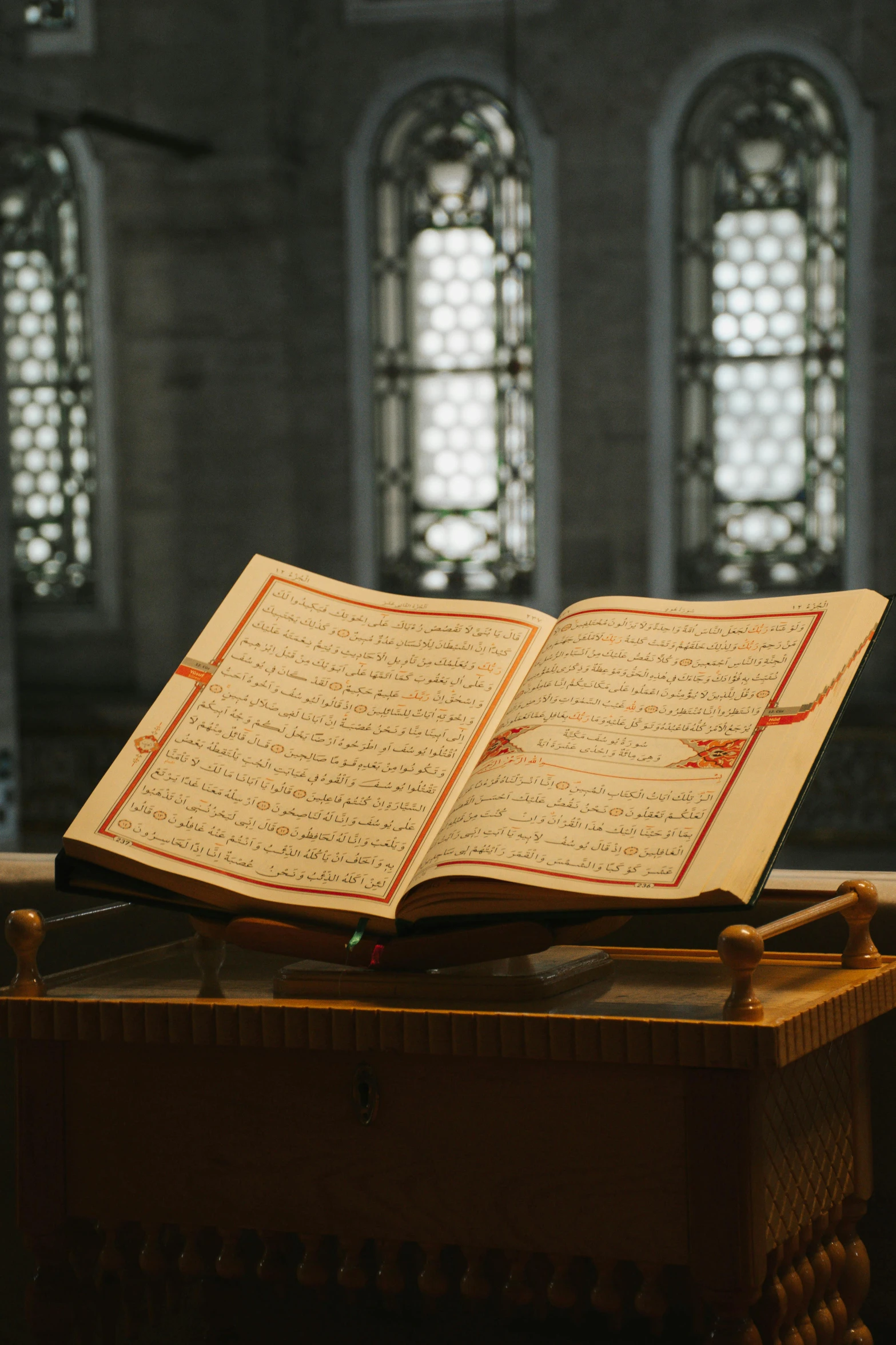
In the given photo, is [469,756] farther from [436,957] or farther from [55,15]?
[55,15]

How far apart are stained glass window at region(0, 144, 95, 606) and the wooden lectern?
6.82 m

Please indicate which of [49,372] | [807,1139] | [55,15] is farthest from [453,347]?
[807,1139]

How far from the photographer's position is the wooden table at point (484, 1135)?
104 cm

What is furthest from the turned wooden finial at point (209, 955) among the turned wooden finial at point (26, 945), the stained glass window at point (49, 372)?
the stained glass window at point (49, 372)

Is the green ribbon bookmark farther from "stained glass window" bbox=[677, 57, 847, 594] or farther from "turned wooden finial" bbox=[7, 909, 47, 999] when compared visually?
"stained glass window" bbox=[677, 57, 847, 594]

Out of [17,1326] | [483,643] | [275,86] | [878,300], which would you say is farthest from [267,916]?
[275,86]

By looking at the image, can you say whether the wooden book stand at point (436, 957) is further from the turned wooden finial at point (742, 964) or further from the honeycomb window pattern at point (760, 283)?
the honeycomb window pattern at point (760, 283)

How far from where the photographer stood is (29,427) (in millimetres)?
7844

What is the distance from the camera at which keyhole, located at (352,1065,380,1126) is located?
3.67 ft

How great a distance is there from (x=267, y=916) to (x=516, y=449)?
6.55m

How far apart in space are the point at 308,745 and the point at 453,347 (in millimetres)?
6598

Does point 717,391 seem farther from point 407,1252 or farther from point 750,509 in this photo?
point 407,1252

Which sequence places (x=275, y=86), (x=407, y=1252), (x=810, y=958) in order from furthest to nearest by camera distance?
(x=275, y=86) → (x=407, y=1252) → (x=810, y=958)

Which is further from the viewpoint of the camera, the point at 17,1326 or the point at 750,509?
the point at 750,509
